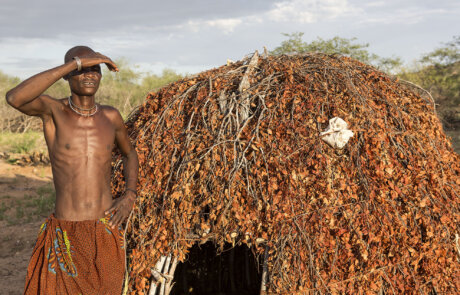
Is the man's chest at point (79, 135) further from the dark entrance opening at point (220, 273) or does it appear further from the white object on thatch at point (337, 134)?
the dark entrance opening at point (220, 273)

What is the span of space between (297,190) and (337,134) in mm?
658

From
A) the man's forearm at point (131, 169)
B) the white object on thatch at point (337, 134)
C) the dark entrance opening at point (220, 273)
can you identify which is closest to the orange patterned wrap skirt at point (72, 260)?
the man's forearm at point (131, 169)

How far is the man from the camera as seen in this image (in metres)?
3.02

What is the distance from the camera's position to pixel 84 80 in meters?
3.04

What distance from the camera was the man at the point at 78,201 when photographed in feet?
9.92

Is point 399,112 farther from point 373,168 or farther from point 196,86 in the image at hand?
point 196,86

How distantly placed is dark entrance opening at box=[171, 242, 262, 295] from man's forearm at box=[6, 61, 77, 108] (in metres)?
3.94

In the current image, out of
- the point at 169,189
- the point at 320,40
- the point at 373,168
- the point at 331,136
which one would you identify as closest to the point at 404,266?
the point at 373,168

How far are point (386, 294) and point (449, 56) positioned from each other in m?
26.2

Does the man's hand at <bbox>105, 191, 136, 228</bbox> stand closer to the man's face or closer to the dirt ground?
the man's face

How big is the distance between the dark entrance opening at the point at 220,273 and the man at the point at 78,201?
122 inches

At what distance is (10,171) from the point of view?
13.9 metres

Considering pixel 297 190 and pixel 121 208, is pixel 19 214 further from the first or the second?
pixel 297 190

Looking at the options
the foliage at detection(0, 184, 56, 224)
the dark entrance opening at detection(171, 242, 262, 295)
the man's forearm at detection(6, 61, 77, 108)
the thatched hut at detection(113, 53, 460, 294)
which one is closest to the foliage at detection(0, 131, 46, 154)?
the foliage at detection(0, 184, 56, 224)
